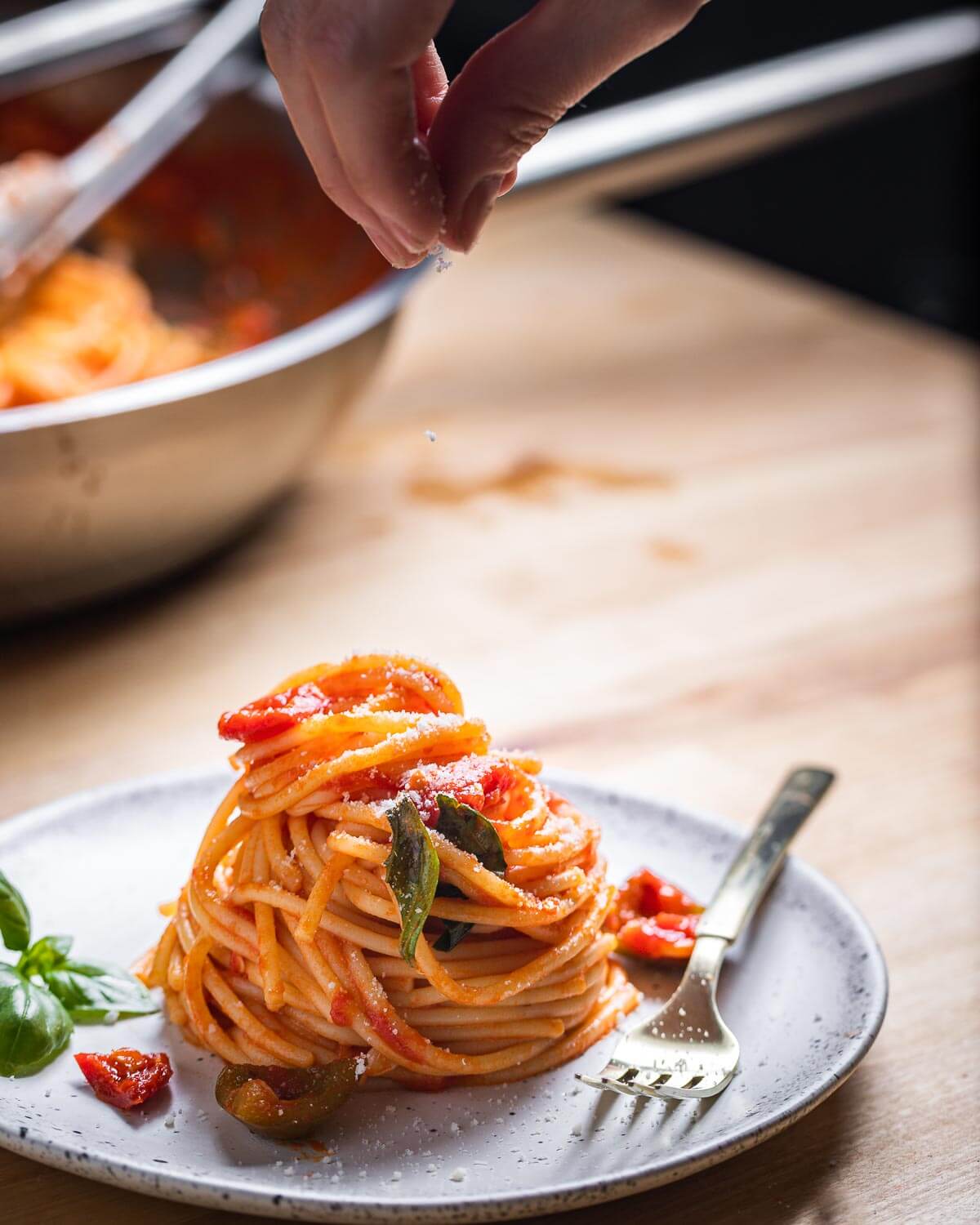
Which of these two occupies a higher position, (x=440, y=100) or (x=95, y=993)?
(x=440, y=100)

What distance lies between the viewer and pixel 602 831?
1.46m

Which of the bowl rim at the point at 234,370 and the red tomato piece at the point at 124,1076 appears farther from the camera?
the bowl rim at the point at 234,370

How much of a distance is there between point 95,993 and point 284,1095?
0.20 metres

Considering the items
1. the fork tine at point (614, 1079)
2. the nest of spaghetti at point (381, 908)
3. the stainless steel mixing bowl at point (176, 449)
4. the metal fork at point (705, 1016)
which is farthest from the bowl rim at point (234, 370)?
the fork tine at point (614, 1079)

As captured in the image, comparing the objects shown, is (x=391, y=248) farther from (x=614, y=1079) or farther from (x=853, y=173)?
(x=853, y=173)

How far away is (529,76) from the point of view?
921 millimetres

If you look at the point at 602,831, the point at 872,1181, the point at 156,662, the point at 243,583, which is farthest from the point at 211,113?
the point at 872,1181

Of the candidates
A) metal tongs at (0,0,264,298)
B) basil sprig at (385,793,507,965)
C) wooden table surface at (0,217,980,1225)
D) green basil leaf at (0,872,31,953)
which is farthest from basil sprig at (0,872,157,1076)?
metal tongs at (0,0,264,298)

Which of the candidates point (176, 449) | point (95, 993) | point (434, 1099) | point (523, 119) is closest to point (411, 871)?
point (434, 1099)

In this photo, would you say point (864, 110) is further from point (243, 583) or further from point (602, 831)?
point (602, 831)

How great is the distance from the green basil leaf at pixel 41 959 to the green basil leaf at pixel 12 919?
11 mm

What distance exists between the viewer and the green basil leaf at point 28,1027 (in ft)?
3.58

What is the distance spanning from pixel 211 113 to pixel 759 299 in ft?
4.07

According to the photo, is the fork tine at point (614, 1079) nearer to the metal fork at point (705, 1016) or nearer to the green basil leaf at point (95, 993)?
the metal fork at point (705, 1016)
